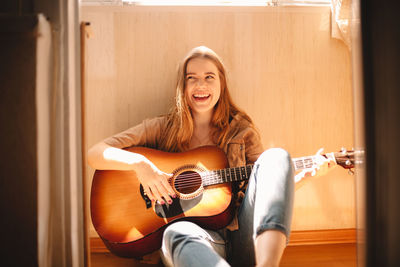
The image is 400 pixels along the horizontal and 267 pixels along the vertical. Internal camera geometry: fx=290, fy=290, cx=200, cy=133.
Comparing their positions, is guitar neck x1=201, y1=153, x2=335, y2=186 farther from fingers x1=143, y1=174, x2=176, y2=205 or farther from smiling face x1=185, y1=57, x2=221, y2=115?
smiling face x1=185, y1=57, x2=221, y2=115

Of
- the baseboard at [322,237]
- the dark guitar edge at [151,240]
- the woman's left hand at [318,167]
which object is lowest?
the baseboard at [322,237]

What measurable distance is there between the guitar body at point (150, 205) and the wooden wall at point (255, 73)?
342 mm

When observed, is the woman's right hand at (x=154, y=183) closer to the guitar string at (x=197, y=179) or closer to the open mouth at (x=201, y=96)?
the guitar string at (x=197, y=179)

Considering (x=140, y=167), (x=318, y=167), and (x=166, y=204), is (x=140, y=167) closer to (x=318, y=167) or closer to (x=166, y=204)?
(x=166, y=204)

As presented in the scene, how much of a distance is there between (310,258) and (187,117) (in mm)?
857

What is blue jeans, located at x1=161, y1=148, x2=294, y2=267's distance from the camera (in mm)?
814

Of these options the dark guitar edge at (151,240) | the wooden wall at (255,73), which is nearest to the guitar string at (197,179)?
the dark guitar edge at (151,240)

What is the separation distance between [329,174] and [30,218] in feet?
4.37

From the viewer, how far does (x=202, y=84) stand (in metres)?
1.24

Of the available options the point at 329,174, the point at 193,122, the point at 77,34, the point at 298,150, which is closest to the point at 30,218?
the point at 77,34

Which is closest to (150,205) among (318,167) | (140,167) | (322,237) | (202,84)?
(140,167)

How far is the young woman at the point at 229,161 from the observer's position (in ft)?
2.69

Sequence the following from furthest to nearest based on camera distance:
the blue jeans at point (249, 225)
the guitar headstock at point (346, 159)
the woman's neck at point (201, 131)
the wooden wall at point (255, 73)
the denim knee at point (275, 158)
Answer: the wooden wall at point (255, 73) → the woman's neck at point (201, 131) → the guitar headstock at point (346, 159) → the denim knee at point (275, 158) → the blue jeans at point (249, 225)

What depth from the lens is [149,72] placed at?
4.74 feet
